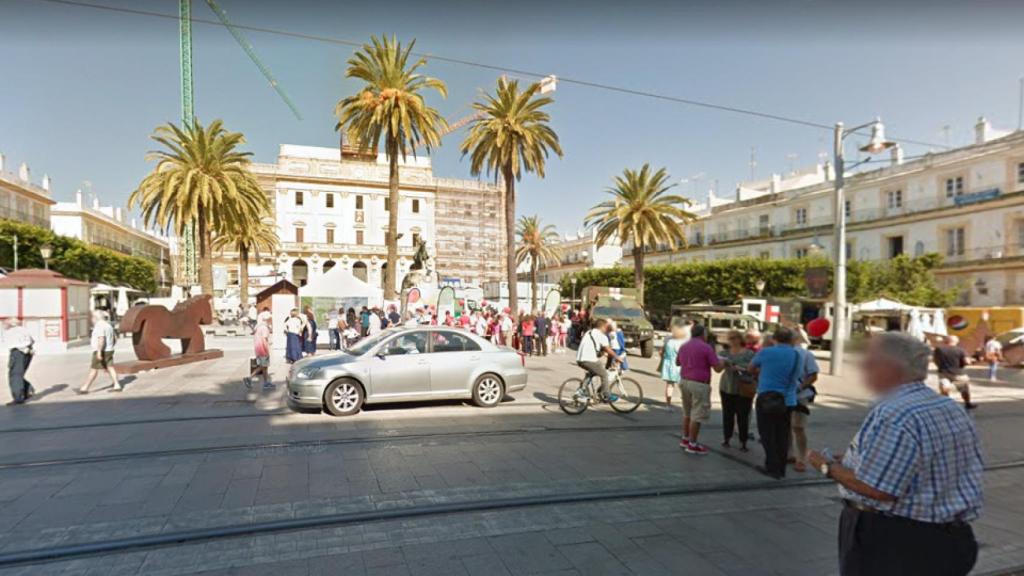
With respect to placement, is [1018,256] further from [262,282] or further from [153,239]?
[153,239]

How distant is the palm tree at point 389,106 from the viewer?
23.1m

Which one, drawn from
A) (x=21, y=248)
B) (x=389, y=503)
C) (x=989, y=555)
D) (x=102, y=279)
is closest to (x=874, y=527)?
(x=989, y=555)

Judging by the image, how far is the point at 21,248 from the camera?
37500 mm

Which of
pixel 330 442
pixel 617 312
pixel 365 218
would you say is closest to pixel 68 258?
pixel 365 218

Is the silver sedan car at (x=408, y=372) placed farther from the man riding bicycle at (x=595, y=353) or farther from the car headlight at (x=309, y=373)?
the man riding bicycle at (x=595, y=353)

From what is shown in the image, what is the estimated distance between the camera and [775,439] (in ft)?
19.8

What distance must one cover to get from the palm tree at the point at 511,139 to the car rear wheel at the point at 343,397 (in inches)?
638

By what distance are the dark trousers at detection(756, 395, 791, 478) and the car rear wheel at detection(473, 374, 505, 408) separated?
4.90 meters

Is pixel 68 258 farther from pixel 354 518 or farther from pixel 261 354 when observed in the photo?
pixel 354 518

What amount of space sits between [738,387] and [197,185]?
85.3 ft

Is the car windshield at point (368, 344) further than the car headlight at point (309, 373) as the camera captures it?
Yes

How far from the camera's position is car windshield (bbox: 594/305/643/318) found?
2130 cm

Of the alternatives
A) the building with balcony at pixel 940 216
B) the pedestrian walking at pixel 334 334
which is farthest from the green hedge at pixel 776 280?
the pedestrian walking at pixel 334 334

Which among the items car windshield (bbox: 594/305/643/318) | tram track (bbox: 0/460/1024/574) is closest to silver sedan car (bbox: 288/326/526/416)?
tram track (bbox: 0/460/1024/574)
